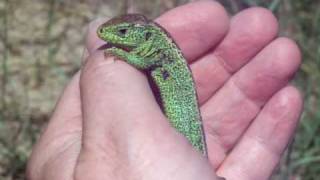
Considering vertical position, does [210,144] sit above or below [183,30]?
→ below

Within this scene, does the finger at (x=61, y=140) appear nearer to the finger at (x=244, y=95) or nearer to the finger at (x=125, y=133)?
the finger at (x=125, y=133)

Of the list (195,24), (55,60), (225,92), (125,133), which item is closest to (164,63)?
(195,24)

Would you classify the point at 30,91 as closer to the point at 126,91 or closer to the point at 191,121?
the point at 191,121

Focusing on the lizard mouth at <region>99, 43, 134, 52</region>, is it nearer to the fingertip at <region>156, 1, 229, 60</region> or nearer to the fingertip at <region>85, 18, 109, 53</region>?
the fingertip at <region>85, 18, 109, 53</region>

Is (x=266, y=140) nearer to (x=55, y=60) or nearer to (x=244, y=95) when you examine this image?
(x=244, y=95)

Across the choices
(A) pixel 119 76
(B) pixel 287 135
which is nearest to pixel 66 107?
(A) pixel 119 76
